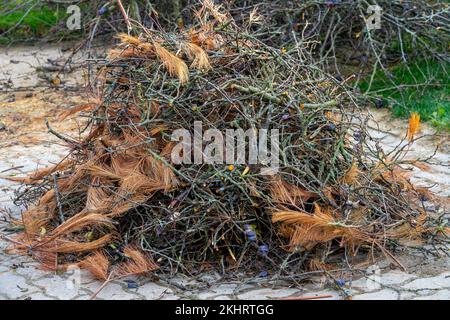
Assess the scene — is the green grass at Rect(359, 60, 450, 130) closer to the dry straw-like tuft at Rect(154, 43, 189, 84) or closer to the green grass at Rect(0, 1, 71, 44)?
the dry straw-like tuft at Rect(154, 43, 189, 84)

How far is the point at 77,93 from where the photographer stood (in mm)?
7926

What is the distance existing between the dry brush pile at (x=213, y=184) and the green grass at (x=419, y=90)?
2453 mm

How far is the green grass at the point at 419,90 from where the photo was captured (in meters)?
6.83

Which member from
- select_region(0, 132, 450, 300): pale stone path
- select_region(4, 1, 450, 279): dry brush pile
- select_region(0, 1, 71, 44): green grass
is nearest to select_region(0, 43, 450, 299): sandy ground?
select_region(0, 132, 450, 300): pale stone path

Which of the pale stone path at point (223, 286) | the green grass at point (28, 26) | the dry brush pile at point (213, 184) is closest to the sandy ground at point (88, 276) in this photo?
the pale stone path at point (223, 286)

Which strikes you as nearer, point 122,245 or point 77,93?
point 122,245

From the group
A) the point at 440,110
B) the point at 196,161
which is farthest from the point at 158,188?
the point at 440,110

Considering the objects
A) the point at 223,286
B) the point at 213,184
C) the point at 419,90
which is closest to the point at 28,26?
the point at 419,90

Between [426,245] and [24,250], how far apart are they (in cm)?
239

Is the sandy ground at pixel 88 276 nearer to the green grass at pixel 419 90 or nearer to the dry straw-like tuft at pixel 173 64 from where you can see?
the green grass at pixel 419 90

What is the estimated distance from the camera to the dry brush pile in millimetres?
3990

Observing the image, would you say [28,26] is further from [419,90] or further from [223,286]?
[223,286]

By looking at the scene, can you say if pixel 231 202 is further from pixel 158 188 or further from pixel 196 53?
pixel 196 53

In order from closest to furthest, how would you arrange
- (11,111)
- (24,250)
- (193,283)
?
(193,283)
(24,250)
(11,111)
